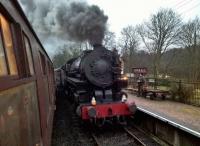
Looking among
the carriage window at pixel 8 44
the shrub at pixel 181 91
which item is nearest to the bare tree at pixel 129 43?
the shrub at pixel 181 91

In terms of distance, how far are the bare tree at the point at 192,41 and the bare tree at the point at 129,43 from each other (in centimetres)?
741

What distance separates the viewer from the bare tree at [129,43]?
3459cm

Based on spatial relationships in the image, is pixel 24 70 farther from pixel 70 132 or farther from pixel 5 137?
pixel 70 132

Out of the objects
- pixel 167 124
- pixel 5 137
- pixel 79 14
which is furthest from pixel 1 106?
pixel 79 14

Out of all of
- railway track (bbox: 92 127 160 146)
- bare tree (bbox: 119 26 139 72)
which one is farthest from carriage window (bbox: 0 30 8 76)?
bare tree (bbox: 119 26 139 72)

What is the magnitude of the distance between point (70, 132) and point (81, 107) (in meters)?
1.13

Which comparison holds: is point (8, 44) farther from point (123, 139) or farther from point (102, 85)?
point (102, 85)

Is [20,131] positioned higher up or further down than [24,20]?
further down

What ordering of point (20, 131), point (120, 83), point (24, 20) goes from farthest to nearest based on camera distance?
point (120, 83), point (24, 20), point (20, 131)

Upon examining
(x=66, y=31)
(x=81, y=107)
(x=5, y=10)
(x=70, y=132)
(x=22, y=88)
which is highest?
(x=66, y=31)

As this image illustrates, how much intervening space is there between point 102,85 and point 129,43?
27.5m

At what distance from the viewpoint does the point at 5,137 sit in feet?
5.77

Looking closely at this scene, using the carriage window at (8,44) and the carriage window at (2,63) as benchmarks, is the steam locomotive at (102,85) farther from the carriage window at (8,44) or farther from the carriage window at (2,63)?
the carriage window at (2,63)

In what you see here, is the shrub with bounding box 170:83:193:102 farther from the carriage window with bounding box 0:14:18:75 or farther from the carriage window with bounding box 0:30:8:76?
the carriage window with bounding box 0:30:8:76
